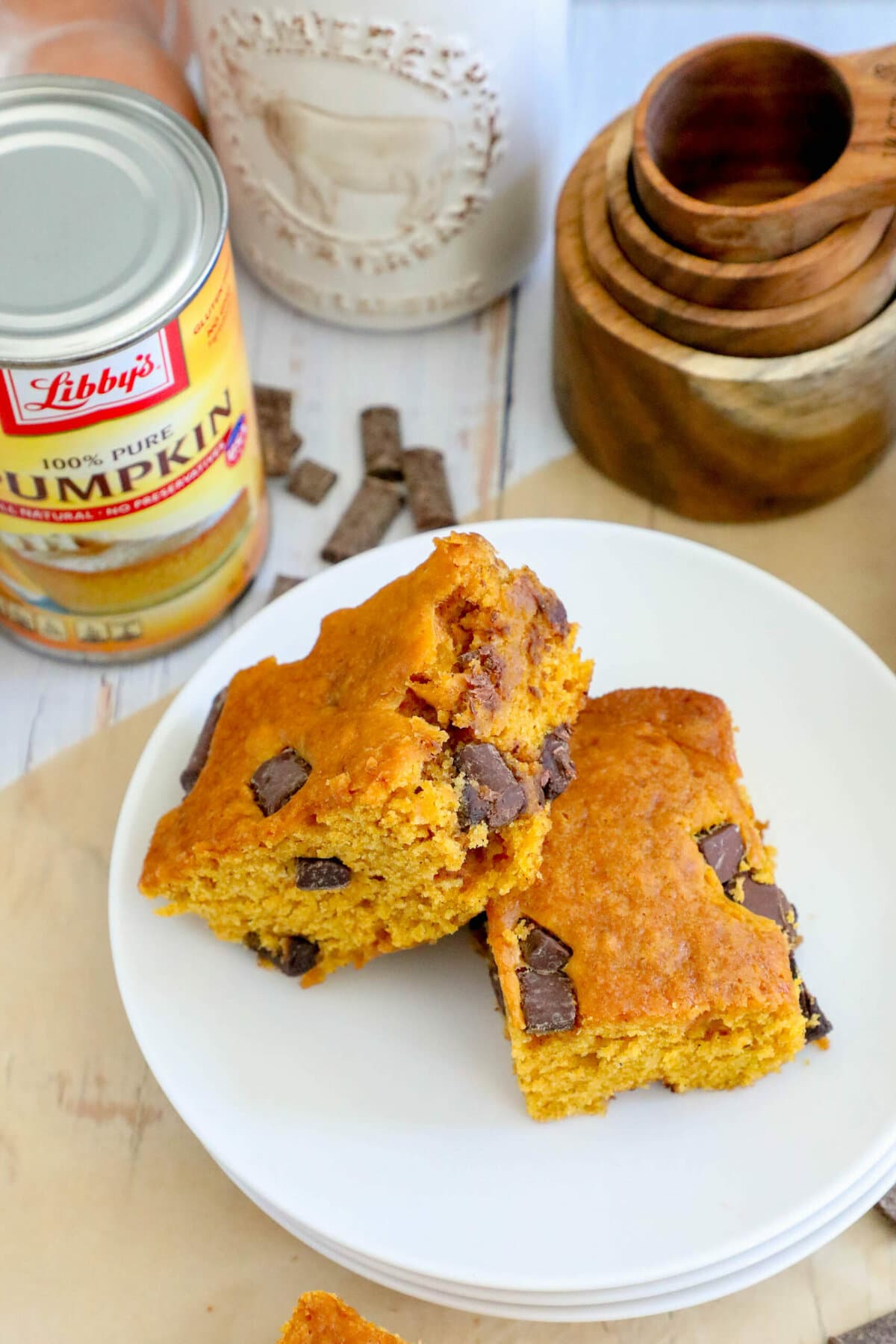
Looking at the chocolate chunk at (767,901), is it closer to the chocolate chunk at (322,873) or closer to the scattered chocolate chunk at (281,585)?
the chocolate chunk at (322,873)

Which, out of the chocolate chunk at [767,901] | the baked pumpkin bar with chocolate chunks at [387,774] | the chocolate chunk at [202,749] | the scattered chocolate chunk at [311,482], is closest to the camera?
the baked pumpkin bar with chocolate chunks at [387,774]

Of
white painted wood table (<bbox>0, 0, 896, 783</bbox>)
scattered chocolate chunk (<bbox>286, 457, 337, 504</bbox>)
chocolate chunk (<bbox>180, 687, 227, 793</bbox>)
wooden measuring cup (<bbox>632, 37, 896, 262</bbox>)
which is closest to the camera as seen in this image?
chocolate chunk (<bbox>180, 687, 227, 793</bbox>)

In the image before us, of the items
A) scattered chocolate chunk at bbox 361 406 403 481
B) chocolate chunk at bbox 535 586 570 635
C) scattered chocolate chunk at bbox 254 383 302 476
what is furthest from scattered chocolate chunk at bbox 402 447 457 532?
chocolate chunk at bbox 535 586 570 635

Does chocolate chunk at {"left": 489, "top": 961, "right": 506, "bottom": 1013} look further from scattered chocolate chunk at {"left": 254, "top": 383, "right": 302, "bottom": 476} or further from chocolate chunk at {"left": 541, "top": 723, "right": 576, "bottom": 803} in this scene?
scattered chocolate chunk at {"left": 254, "top": 383, "right": 302, "bottom": 476}

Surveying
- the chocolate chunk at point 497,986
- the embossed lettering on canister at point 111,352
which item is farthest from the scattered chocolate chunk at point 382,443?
the chocolate chunk at point 497,986

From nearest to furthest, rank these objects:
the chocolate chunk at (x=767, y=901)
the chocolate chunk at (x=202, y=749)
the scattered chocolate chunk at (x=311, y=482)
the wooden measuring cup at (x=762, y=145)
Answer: the chocolate chunk at (x=767, y=901) → the chocolate chunk at (x=202, y=749) → the wooden measuring cup at (x=762, y=145) → the scattered chocolate chunk at (x=311, y=482)

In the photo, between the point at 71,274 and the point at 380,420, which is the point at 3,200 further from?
the point at 380,420

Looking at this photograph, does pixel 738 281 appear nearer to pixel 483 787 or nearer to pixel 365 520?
pixel 365 520
